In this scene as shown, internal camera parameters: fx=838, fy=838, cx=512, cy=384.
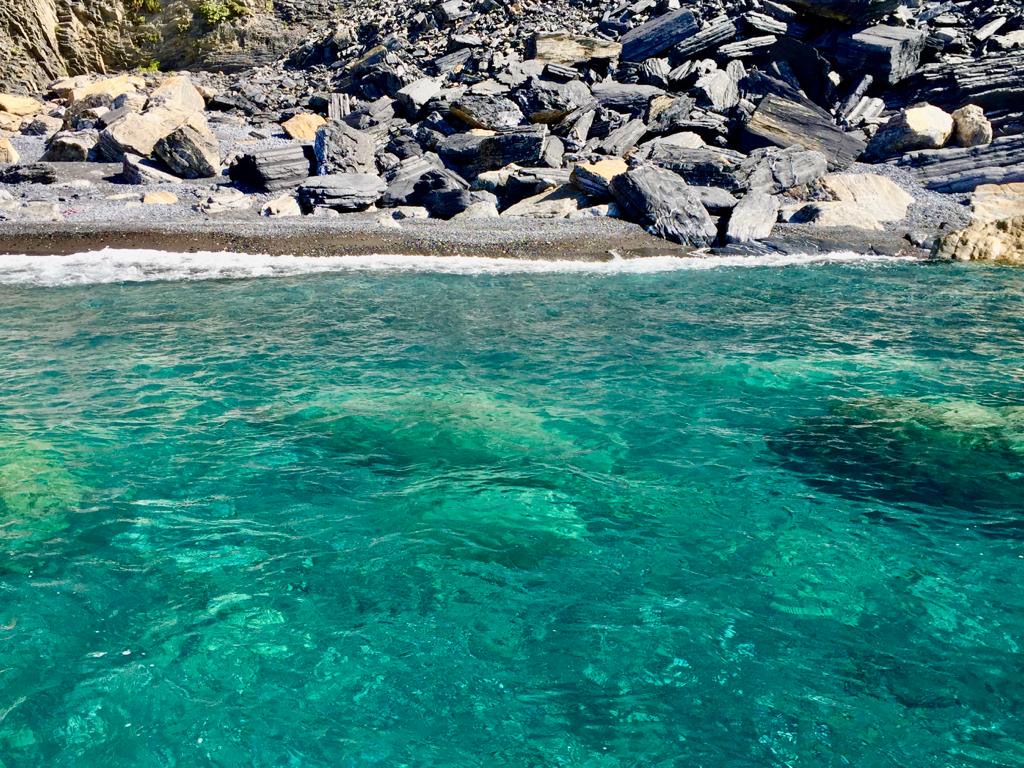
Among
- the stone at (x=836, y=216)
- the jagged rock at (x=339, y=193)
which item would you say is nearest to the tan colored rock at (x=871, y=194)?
the stone at (x=836, y=216)

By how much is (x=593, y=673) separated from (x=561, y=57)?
69.0ft

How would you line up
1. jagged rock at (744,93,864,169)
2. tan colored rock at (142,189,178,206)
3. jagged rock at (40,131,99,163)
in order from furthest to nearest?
jagged rock at (40,131,99,163)
jagged rock at (744,93,864,169)
tan colored rock at (142,189,178,206)

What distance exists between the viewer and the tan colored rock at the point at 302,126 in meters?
22.0

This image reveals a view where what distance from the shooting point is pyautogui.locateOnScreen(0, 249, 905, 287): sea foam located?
12875 mm

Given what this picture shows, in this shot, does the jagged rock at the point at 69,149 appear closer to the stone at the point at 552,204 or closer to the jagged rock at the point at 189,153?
A: the jagged rock at the point at 189,153

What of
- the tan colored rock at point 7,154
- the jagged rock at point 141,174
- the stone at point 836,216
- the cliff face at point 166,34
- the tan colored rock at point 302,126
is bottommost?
the stone at point 836,216

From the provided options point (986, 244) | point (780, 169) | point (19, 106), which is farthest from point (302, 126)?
point (986, 244)

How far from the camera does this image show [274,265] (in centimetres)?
1392

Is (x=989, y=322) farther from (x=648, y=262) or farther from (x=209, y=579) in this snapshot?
(x=209, y=579)

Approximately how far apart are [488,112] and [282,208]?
613cm

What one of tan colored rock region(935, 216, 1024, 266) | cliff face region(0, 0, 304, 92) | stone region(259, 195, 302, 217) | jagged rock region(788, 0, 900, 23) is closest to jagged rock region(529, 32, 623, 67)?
jagged rock region(788, 0, 900, 23)

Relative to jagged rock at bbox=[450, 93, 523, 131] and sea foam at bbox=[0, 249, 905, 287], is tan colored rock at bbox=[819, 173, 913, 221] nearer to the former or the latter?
sea foam at bbox=[0, 249, 905, 287]

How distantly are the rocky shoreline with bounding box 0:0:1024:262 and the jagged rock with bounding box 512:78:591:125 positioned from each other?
2.1 inches

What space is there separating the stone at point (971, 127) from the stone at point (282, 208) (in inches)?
579
